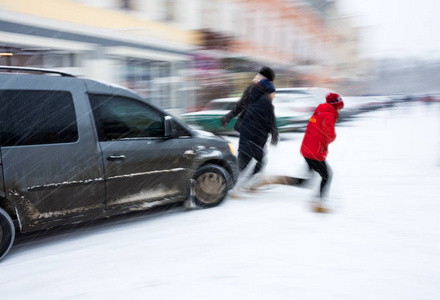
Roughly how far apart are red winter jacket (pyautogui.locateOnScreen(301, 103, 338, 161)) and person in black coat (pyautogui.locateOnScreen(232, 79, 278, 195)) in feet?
2.60

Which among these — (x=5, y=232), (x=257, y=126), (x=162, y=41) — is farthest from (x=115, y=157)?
(x=162, y=41)

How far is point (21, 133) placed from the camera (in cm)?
367

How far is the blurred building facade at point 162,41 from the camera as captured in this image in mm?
11383

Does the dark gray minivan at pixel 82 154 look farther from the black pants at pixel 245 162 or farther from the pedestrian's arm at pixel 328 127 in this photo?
the pedestrian's arm at pixel 328 127

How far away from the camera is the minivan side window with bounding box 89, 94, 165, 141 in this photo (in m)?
4.24

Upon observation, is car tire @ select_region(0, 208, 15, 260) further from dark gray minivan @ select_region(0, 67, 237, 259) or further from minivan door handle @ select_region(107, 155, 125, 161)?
minivan door handle @ select_region(107, 155, 125, 161)

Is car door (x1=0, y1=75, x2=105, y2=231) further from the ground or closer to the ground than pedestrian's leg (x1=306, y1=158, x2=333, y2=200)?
further from the ground

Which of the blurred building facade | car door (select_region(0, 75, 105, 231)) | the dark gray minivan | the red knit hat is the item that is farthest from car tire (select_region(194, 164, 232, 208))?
the blurred building facade

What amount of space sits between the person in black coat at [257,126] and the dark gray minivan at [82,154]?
868mm

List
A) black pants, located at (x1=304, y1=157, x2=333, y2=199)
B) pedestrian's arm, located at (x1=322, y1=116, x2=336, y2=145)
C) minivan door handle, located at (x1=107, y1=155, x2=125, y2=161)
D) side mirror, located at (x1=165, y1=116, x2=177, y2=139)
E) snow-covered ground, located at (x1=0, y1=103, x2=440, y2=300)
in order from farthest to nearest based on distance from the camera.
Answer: black pants, located at (x1=304, y1=157, x2=333, y2=199) → pedestrian's arm, located at (x1=322, y1=116, x2=336, y2=145) → side mirror, located at (x1=165, y1=116, x2=177, y2=139) → minivan door handle, located at (x1=107, y1=155, x2=125, y2=161) → snow-covered ground, located at (x1=0, y1=103, x2=440, y2=300)

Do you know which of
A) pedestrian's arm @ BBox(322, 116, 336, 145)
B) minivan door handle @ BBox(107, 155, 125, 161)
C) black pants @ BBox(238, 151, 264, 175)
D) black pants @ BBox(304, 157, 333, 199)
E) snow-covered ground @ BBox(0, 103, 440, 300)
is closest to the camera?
snow-covered ground @ BBox(0, 103, 440, 300)

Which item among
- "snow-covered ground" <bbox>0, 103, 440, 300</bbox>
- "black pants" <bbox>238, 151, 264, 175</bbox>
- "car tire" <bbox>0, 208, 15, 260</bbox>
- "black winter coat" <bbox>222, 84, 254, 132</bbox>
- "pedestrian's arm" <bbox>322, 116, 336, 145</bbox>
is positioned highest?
"black winter coat" <bbox>222, 84, 254, 132</bbox>

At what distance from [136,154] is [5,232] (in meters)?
1.46

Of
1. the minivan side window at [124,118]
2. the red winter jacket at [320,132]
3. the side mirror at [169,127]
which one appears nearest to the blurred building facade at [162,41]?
the minivan side window at [124,118]
